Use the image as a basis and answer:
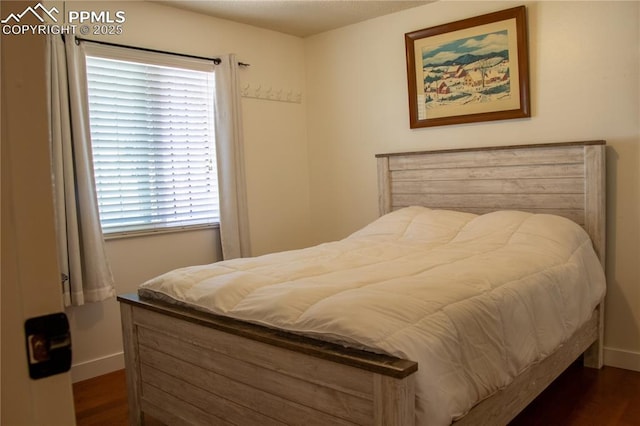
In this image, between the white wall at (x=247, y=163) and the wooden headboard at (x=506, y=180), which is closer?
the wooden headboard at (x=506, y=180)

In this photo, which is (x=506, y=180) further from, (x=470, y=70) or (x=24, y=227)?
(x=24, y=227)

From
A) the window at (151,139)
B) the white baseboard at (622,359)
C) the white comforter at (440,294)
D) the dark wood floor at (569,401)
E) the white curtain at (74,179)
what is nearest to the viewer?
the white comforter at (440,294)

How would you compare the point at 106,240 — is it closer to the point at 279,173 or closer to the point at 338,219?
the point at 279,173

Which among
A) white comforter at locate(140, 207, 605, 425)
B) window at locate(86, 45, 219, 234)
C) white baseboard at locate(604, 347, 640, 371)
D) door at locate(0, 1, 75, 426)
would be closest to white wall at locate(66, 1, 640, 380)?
white baseboard at locate(604, 347, 640, 371)

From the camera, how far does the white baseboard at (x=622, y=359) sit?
10.2ft

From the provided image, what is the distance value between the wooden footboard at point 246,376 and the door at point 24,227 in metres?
0.98

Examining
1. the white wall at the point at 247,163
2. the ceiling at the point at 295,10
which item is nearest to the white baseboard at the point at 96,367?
the white wall at the point at 247,163

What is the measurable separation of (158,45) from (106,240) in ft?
4.44

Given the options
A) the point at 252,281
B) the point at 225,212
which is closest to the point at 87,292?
the point at 225,212

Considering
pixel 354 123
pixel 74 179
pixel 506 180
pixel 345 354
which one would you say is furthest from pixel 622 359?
pixel 74 179

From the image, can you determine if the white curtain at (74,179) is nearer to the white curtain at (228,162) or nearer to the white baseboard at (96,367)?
the white baseboard at (96,367)

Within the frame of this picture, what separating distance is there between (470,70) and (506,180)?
79 cm

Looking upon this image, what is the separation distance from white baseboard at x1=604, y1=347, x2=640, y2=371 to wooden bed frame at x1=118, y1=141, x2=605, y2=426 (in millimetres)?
96

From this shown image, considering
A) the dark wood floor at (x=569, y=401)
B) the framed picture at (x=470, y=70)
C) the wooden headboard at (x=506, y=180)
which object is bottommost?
the dark wood floor at (x=569, y=401)
